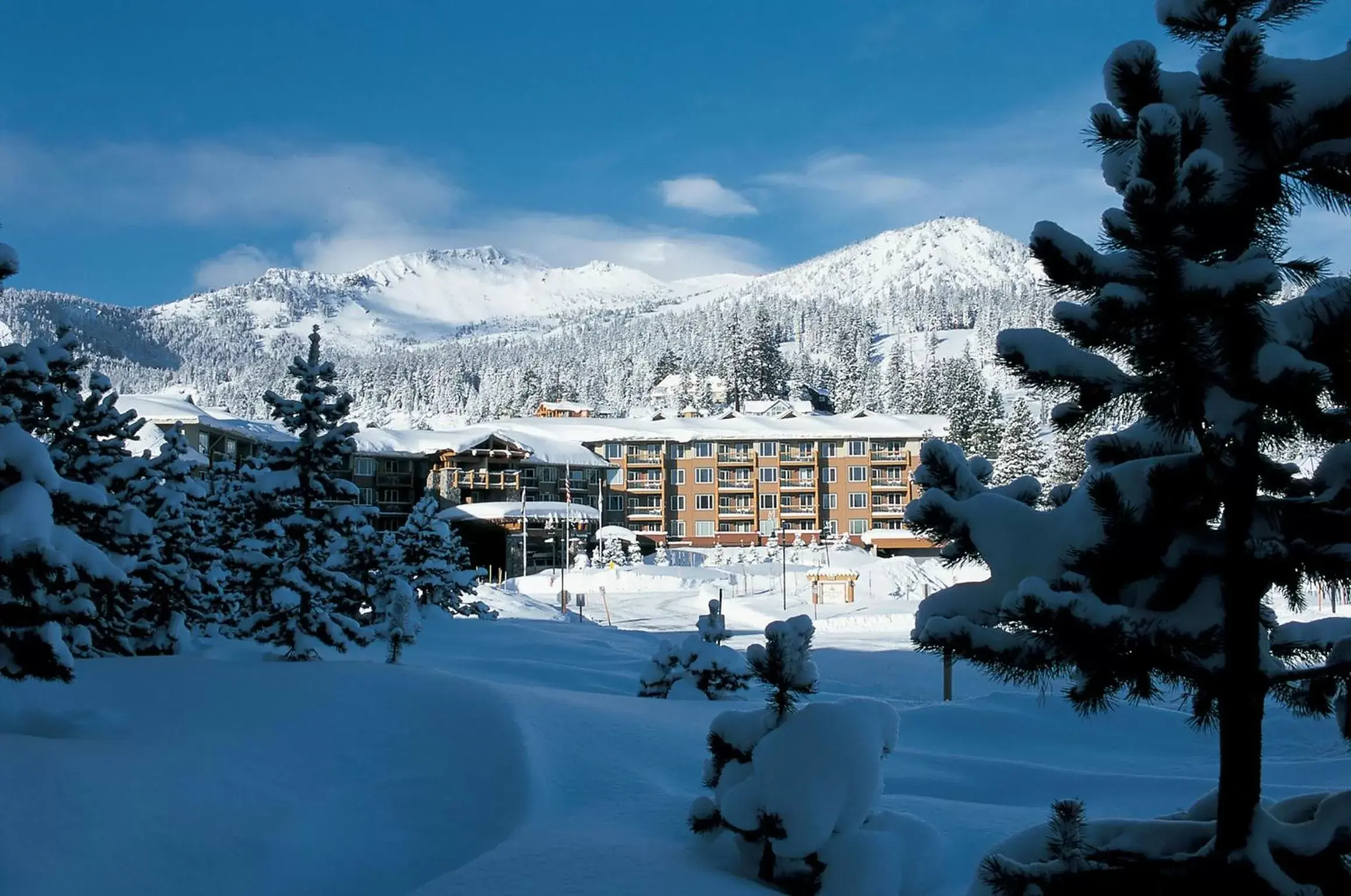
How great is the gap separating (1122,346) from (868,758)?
3.82 meters

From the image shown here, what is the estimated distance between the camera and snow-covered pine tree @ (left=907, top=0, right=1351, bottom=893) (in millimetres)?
4191

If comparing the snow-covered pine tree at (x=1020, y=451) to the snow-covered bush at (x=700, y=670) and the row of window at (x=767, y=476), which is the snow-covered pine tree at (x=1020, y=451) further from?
the snow-covered bush at (x=700, y=670)

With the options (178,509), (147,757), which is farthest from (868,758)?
(178,509)

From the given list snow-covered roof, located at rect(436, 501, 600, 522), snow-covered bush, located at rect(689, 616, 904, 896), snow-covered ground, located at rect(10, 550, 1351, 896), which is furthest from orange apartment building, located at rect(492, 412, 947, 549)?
snow-covered bush, located at rect(689, 616, 904, 896)

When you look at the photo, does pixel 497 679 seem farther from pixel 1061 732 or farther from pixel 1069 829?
pixel 1069 829

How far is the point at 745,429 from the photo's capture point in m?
74.2

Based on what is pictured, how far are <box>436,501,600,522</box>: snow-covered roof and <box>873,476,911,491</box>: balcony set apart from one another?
911 inches

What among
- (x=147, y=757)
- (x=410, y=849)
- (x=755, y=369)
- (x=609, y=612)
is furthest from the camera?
(x=755, y=369)

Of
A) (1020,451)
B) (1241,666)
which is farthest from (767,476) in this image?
(1241,666)

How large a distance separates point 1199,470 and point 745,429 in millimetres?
69772

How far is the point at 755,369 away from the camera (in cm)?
10894

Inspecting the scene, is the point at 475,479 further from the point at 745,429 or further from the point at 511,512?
the point at 745,429

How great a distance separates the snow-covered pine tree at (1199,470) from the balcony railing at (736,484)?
69.3 meters

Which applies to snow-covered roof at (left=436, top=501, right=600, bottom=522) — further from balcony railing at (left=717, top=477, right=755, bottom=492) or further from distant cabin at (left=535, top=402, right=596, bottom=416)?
distant cabin at (left=535, top=402, right=596, bottom=416)
